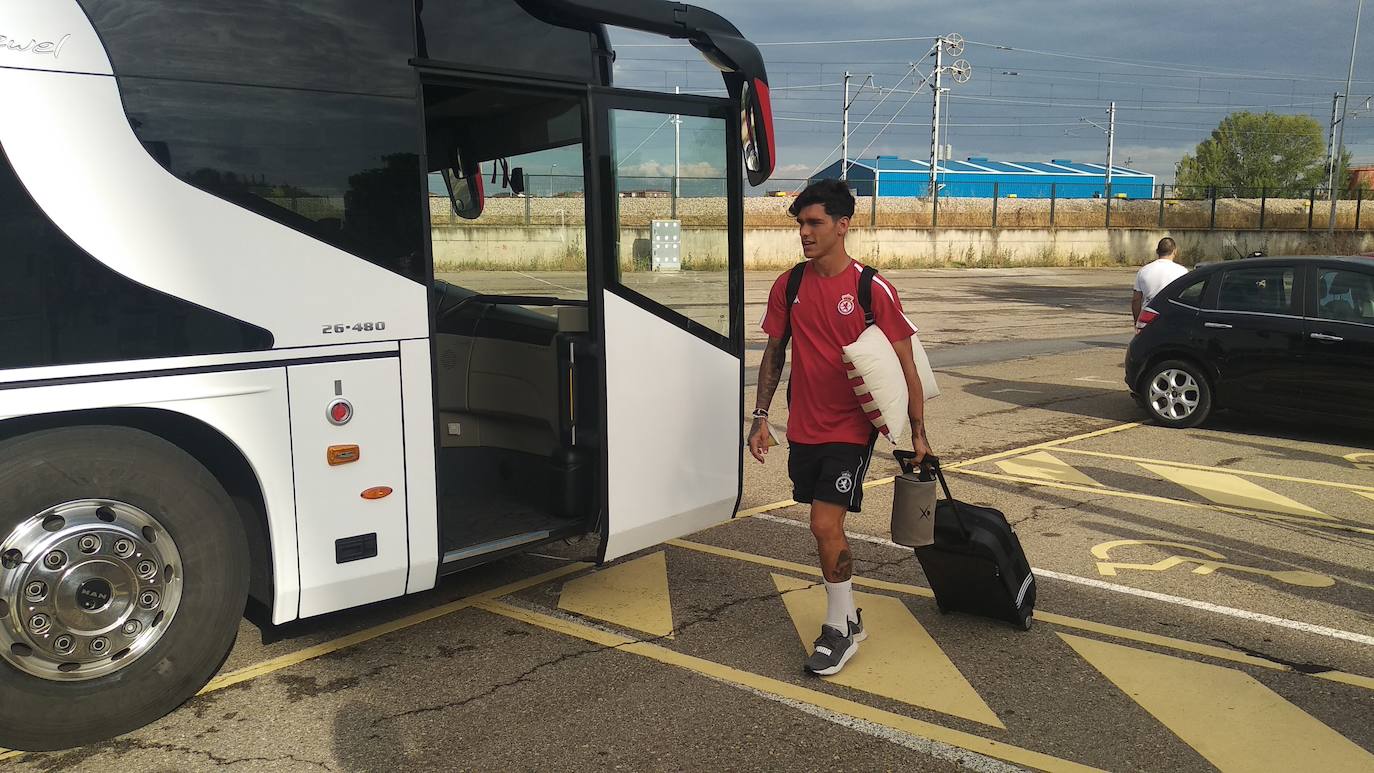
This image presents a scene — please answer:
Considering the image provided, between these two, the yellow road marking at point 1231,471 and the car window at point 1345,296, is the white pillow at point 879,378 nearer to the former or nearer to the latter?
the yellow road marking at point 1231,471

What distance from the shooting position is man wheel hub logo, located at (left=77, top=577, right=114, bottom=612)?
11.5ft

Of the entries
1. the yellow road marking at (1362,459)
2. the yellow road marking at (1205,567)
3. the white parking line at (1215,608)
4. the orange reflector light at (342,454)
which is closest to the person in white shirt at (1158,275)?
the yellow road marking at (1362,459)

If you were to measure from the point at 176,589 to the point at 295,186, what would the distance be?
1520 mm

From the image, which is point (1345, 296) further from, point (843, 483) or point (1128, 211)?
point (1128, 211)

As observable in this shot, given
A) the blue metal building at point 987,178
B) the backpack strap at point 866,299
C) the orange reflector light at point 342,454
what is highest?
the blue metal building at point 987,178

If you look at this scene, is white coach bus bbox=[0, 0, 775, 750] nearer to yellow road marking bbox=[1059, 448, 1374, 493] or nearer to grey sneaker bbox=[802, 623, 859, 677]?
grey sneaker bbox=[802, 623, 859, 677]

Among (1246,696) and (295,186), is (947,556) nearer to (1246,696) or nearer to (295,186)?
(1246,696)

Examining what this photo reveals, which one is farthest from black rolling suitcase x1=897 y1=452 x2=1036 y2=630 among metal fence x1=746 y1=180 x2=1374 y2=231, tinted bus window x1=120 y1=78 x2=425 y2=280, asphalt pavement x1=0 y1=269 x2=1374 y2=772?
metal fence x1=746 y1=180 x2=1374 y2=231

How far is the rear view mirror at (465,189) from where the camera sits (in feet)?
19.9

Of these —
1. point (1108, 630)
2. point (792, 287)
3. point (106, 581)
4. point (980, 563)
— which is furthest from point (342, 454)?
point (1108, 630)

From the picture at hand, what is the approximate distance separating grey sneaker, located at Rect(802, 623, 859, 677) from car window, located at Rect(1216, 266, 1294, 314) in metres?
6.78

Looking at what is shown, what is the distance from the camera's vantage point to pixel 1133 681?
4.30m

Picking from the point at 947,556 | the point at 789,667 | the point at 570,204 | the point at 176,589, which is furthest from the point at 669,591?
the point at 176,589

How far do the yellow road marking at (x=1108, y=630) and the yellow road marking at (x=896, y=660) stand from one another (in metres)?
0.22
